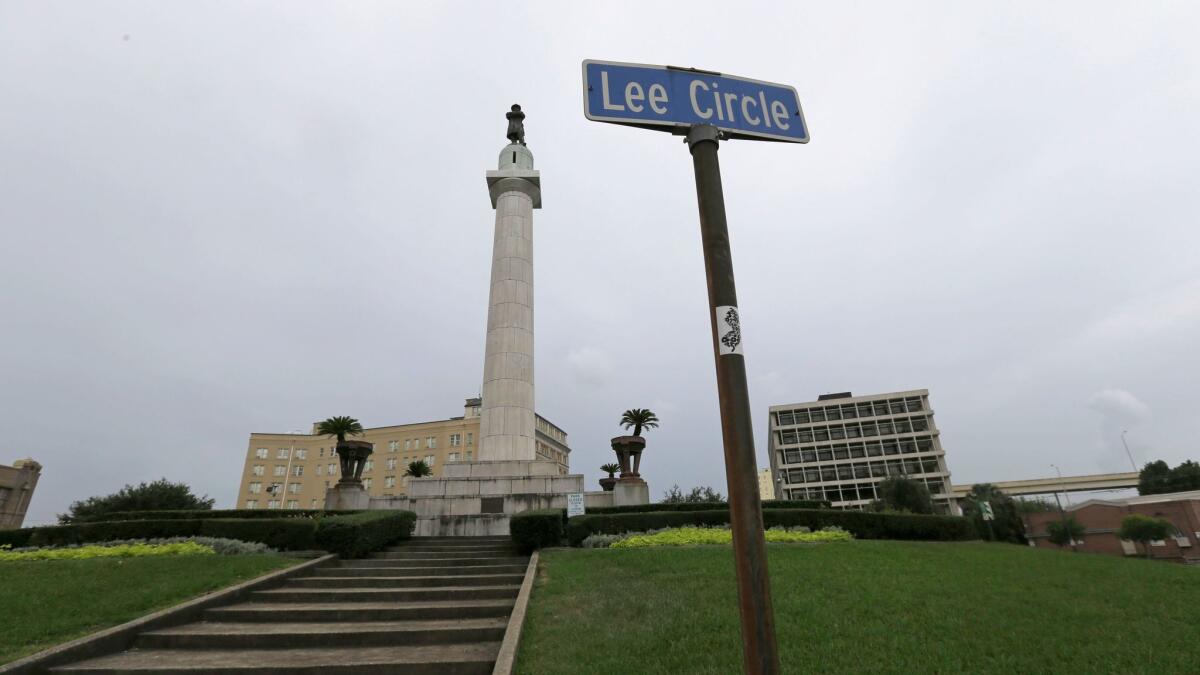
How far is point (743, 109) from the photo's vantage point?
3.45 m

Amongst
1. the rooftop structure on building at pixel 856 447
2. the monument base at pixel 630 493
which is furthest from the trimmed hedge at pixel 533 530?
the rooftop structure on building at pixel 856 447

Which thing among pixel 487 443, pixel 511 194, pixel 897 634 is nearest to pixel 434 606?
pixel 897 634

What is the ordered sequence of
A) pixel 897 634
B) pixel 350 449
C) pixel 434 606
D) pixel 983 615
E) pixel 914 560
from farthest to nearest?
pixel 350 449 < pixel 914 560 < pixel 434 606 < pixel 983 615 < pixel 897 634

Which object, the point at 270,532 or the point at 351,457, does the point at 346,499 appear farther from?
the point at 270,532

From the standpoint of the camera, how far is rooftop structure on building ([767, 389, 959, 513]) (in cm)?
7931

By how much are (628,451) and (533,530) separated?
10.6m

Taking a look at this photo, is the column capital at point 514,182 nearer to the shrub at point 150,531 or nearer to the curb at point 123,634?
the shrub at point 150,531

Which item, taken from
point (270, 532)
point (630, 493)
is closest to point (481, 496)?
point (630, 493)

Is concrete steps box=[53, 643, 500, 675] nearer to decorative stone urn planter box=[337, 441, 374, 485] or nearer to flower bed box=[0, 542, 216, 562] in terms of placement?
flower bed box=[0, 542, 216, 562]

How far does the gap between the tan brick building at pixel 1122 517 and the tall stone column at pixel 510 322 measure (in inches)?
2105

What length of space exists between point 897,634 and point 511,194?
85.2ft

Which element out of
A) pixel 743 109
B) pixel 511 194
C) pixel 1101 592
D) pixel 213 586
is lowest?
pixel 1101 592

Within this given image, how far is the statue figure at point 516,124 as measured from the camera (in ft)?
103

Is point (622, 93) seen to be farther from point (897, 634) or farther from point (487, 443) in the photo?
point (487, 443)
